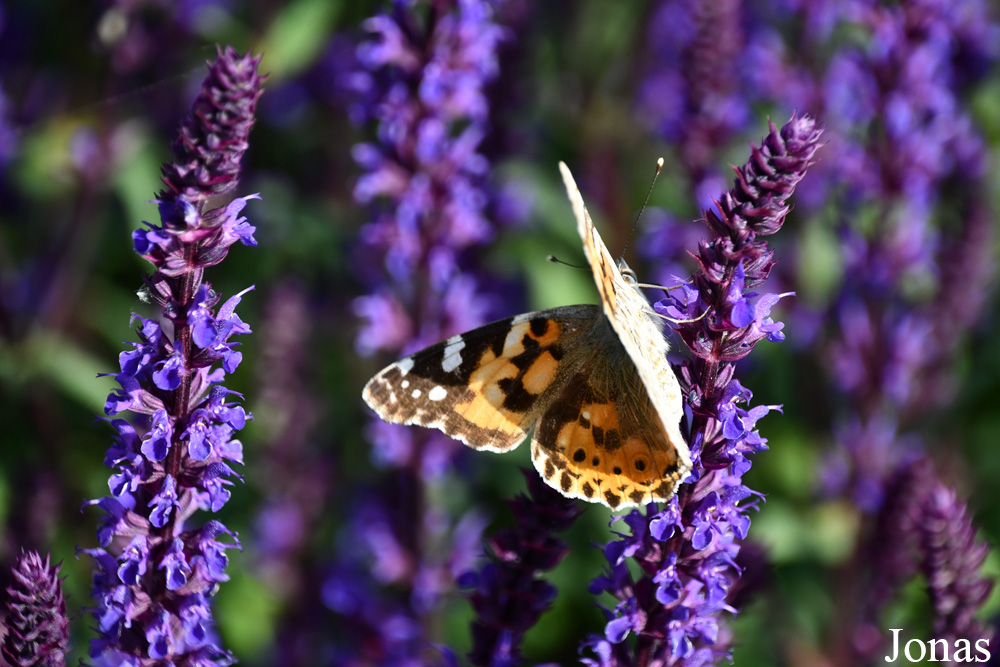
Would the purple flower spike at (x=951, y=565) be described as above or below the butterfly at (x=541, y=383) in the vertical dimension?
below

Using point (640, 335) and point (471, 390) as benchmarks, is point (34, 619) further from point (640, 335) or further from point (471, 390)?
point (640, 335)

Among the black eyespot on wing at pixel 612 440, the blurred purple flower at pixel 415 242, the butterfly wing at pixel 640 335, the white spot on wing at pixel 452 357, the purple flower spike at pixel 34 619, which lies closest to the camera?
the purple flower spike at pixel 34 619

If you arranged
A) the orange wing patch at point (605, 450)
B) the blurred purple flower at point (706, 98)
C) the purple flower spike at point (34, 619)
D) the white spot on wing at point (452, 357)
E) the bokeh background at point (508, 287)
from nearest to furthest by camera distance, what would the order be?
the purple flower spike at point (34, 619) → the orange wing patch at point (605, 450) → the white spot on wing at point (452, 357) → the blurred purple flower at point (706, 98) → the bokeh background at point (508, 287)

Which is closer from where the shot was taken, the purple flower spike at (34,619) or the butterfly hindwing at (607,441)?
the purple flower spike at (34,619)

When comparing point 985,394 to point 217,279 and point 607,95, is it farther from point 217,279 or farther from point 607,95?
point 217,279

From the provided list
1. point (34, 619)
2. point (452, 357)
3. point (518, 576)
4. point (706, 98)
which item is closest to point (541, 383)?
point (452, 357)

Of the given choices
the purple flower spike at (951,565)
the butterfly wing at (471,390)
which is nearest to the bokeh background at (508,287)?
the purple flower spike at (951,565)

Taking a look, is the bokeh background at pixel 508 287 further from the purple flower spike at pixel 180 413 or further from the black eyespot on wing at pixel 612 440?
the purple flower spike at pixel 180 413

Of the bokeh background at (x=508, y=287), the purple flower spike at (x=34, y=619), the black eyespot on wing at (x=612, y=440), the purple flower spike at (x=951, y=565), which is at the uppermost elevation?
the bokeh background at (x=508, y=287)
